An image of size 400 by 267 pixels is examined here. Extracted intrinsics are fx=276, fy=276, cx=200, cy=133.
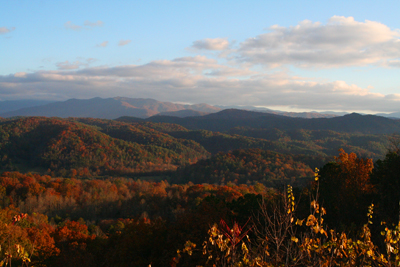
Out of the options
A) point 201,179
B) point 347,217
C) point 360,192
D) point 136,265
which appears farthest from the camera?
point 201,179

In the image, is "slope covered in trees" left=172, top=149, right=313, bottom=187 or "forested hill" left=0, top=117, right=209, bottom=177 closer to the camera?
"slope covered in trees" left=172, top=149, right=313, bottom=187

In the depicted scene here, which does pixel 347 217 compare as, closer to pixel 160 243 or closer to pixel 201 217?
pixel 201 217

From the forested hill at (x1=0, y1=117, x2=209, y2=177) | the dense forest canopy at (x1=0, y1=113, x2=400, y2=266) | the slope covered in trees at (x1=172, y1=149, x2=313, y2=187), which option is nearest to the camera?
the dense forest canopy at (x1=0, y1=113, x2=400, y2=266)

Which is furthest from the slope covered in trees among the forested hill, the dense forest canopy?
the forested hill

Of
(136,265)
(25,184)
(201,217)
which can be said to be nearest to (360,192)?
(201,217)

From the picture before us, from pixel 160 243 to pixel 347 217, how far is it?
13.5m

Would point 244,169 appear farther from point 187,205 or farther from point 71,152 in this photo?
point 71,152

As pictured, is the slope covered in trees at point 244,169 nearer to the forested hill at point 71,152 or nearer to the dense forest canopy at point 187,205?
the dense forest canopy at point 187,205

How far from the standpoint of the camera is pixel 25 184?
227ft

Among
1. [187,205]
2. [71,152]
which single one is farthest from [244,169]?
[71,152]

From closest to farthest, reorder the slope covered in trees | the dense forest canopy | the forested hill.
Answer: the dense forest canopy, the slope covered in trees, the forested hill

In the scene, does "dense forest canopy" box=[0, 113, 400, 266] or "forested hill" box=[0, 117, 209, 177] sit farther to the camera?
"forested hill" box=[0, 117, 209, 177]

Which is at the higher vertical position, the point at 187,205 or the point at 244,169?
the point at 187,205

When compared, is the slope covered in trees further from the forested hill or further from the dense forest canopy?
the forested hill
